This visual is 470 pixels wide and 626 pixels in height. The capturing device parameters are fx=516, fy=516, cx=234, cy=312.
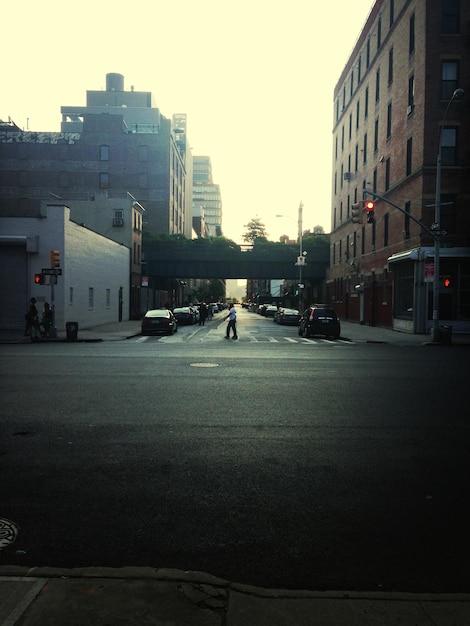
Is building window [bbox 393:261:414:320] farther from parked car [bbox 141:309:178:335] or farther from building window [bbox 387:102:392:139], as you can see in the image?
parked car [bbox 141:309:178:335]

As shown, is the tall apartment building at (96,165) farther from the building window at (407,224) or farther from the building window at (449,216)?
the building window at (449,216)

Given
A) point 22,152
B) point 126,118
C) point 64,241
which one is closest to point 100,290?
point 64,241

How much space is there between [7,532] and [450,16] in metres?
36.6

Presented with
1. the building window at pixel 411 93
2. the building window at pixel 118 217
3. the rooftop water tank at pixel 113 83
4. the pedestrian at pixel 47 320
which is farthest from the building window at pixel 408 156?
the rooftop water tank at pixel 113 83

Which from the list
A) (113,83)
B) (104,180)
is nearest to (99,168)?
(104,180)

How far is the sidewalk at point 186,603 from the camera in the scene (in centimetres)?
297

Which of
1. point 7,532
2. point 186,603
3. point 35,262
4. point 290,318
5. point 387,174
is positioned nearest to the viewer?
point 186,603

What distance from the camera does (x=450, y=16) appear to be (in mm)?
31156

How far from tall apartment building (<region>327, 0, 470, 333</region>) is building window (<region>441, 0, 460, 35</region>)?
0.06m

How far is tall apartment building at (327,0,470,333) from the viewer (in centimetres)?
3053

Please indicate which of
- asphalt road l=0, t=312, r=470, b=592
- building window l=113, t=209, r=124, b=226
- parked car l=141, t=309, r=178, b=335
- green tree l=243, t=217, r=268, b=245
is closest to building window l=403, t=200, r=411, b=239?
parked car l=141, t=309, r=178, b=335

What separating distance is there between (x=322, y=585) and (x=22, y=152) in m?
78.1

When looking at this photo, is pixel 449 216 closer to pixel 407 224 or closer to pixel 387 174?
pixel 407 224

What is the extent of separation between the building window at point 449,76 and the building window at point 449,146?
232cm
